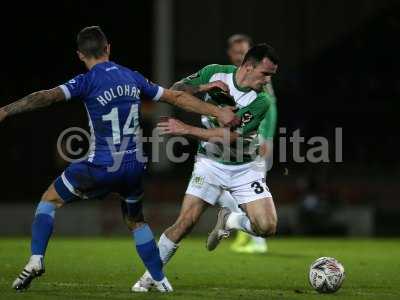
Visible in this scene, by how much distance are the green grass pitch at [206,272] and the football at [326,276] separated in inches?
2.8

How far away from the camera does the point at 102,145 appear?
7617 mm

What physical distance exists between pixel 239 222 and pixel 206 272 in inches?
35.2

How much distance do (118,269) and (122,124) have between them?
2793 millimetres

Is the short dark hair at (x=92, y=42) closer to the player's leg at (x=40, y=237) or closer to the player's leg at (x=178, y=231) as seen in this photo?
the player's leg at (x=40, y=237)

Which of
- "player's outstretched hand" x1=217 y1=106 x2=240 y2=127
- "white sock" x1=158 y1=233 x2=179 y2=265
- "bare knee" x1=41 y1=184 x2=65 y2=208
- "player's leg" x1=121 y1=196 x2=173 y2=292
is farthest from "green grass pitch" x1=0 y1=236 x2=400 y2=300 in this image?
"player's outstretched hand" x1=217 y1=106 x2=240 y2=127

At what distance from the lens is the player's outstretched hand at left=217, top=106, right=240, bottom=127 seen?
7863 mm

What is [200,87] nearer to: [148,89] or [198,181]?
[148,89]

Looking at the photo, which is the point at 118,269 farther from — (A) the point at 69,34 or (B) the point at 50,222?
(A) the point at 69,34

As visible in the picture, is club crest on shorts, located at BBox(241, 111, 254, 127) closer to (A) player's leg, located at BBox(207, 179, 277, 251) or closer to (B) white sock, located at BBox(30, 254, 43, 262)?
(A) player's leg, located at BBox(207, 179, 277, 251)

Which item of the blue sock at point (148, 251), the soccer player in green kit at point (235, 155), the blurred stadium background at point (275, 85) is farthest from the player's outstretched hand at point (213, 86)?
the blurred stadium background at point (275, 85)

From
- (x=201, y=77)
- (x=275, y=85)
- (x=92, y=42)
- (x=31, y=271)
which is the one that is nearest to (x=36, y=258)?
(x=31, y=271)

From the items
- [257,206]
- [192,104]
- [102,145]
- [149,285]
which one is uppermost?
[192,104]

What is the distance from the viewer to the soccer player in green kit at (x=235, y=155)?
8383 millimetres

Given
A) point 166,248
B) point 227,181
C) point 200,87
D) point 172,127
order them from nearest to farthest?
point 172,127
point 166,248
point 200,87
point 227,181
